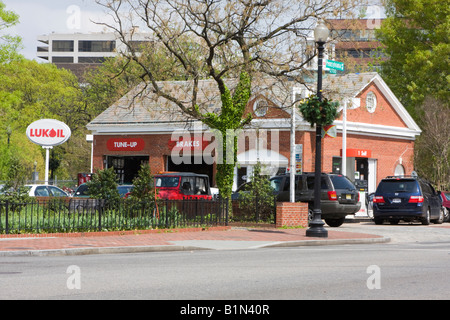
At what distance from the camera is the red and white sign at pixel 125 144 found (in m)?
47.2

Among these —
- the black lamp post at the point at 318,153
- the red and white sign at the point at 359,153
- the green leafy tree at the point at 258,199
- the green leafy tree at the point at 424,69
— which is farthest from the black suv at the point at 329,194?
the green leafy tree at the point at 424,69

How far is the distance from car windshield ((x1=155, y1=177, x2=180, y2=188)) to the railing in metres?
5.69

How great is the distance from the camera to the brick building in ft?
139

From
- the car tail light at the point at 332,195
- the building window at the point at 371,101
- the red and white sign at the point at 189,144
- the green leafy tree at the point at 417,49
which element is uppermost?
the green leafy tree at the point at 417,49

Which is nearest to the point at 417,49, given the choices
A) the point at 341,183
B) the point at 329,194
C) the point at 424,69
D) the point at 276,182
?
the point at 424,69

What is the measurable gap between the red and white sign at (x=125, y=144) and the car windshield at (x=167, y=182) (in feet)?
59.2

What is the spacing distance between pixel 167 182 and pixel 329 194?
664 centimetres

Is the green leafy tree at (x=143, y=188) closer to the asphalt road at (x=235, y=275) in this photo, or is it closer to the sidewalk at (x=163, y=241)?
the sidewalk at (x=163, y=241)

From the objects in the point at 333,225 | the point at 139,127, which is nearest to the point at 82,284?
the point at 333,225

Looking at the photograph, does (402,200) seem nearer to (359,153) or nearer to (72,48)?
(359,153)

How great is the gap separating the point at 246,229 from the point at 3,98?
89.1 feet

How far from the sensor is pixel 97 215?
20.7m

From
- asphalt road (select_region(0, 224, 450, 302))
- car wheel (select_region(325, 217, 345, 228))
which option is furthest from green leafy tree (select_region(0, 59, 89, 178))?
asphalt road (select_region(0, 224, 450, 302))

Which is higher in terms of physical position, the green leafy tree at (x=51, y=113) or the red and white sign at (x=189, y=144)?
the green leafy tree at (x=51, y=113)
